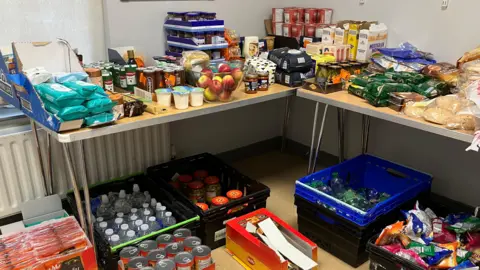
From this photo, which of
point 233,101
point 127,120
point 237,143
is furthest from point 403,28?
point 127,120

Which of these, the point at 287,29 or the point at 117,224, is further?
the point at 287,29

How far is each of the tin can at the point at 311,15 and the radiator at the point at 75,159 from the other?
1.24 metres

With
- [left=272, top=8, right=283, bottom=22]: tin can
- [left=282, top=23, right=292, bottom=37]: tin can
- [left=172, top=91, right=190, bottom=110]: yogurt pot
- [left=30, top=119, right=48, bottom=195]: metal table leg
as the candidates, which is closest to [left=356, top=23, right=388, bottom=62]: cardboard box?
[left=282, top=23, right=292, bottom=37]: tin can

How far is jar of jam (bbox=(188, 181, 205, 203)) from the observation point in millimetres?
2344

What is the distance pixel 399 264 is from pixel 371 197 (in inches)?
23.7

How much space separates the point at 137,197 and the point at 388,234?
4.42 ft

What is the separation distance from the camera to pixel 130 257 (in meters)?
1.80

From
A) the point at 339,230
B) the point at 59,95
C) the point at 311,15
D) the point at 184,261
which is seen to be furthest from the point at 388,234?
the point at 311,15

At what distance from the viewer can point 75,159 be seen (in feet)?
7.69

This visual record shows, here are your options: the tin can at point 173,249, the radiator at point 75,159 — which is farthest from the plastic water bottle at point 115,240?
the radiator at point 75,159

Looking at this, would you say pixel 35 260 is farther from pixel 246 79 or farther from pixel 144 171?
pixel 246 79

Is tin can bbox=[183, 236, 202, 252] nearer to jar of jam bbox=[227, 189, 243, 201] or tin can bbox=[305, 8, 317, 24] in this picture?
jar of jam bbox=[227, 189, 243, 201]

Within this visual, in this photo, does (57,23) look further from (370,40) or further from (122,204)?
(370,40)

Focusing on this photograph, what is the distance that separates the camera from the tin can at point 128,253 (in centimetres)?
178
